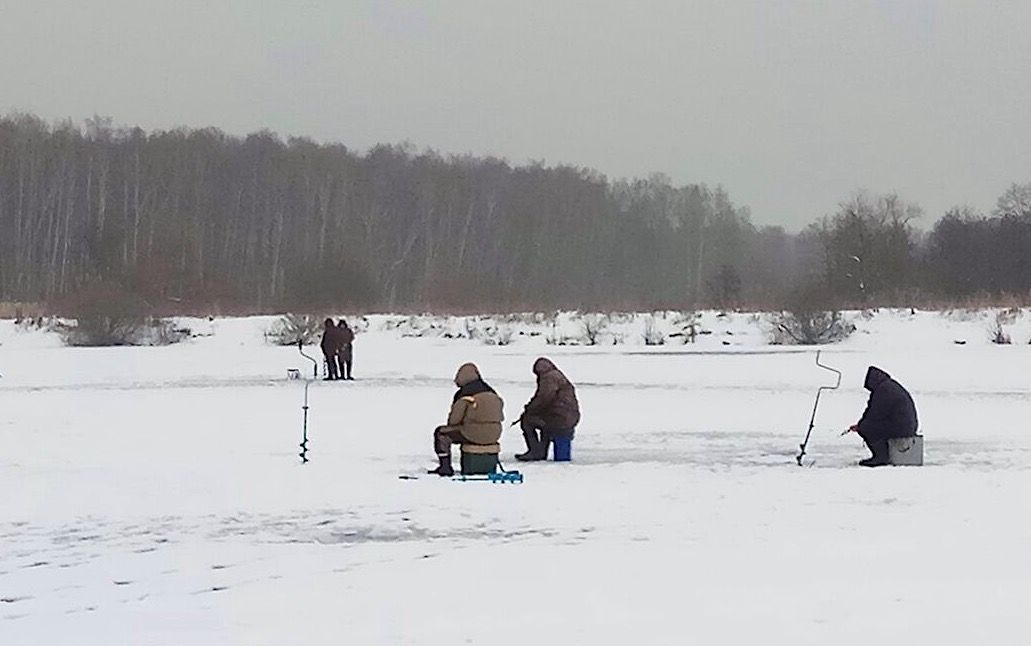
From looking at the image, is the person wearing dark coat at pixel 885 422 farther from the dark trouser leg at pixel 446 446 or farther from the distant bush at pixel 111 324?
the distant bush at pixel 111 324

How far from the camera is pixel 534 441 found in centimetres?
1591

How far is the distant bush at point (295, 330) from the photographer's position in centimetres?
4684

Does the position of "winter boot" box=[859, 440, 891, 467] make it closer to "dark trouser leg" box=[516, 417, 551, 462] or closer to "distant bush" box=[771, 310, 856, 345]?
"dark trouser leg" box=[516, 417, 551, 462]

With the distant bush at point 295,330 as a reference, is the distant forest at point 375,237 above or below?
above

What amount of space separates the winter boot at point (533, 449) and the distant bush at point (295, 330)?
31.1m

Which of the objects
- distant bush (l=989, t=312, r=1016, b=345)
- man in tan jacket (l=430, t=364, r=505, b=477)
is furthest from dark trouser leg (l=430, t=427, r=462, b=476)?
distant bush (l=989, t=312, r=1016, b=345)

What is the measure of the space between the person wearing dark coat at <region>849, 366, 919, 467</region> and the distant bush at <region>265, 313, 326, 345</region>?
3277 centimetres

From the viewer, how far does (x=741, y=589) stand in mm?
8406

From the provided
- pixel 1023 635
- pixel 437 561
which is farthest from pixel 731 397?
pixel 1023 635

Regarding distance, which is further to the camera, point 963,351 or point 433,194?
point 433,194

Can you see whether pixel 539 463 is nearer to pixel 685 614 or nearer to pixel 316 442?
pixel 316 442

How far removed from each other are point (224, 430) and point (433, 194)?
80691mm

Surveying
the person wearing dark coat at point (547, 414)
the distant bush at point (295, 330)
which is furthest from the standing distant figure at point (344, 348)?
the distant bush at point (295, 330)

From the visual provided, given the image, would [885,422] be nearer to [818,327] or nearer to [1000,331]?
[1000,331]
